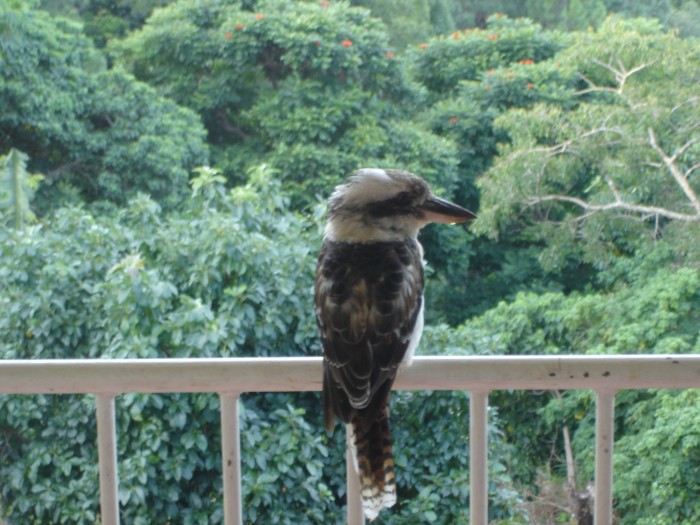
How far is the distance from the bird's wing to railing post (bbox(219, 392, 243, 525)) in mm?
132

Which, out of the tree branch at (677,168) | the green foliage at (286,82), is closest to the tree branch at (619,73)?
the tree branch at (677,168)

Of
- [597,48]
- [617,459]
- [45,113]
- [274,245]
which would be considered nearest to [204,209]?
[274,245]

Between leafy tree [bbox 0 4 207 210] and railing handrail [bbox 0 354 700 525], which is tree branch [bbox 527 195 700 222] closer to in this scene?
leafy tree [bbox 0 4 207 210]

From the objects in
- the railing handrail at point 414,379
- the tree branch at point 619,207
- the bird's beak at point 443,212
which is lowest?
the railing handrail at point 414,379

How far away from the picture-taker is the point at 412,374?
1266 millimetres

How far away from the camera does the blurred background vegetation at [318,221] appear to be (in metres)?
3.46

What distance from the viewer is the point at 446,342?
427cm

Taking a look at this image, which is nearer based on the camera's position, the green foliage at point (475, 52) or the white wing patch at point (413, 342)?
the white wing patch at point (413, 342)

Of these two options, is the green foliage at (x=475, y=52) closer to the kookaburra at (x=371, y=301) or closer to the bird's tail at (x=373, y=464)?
the kookaburra at (x=371, y=301)

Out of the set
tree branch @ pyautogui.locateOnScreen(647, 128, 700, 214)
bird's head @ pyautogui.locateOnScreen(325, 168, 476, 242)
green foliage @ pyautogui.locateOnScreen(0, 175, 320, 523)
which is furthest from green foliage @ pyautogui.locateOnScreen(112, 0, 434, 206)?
bird's head @ pyautogui.locateOnScreen(325, 168, 476, 242)

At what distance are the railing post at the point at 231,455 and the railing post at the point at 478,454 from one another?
1.06ft

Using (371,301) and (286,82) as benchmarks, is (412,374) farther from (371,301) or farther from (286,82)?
(286,82)

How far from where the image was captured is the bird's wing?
1263 mm

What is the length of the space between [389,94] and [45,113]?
9.09 ft
